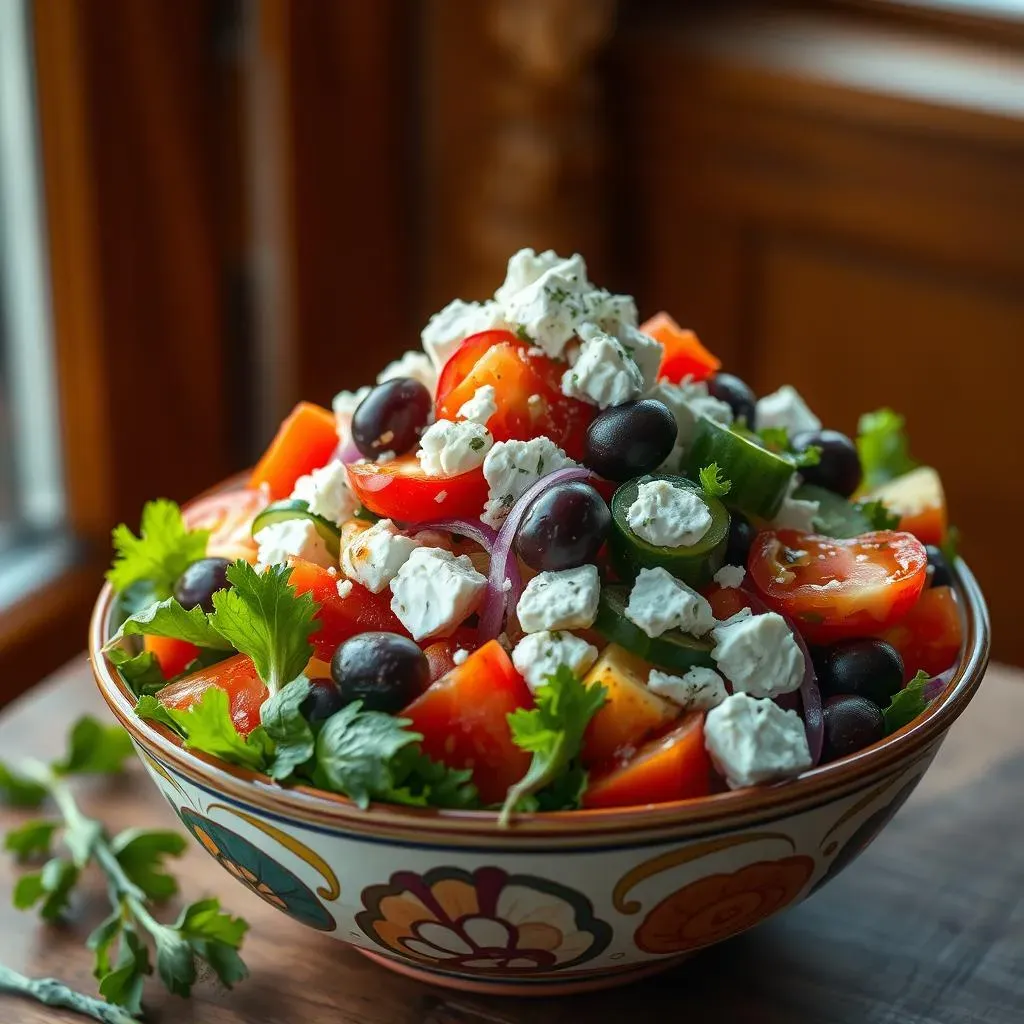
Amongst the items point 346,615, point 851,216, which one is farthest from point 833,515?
point 851,216

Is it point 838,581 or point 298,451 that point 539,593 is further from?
point 298,451

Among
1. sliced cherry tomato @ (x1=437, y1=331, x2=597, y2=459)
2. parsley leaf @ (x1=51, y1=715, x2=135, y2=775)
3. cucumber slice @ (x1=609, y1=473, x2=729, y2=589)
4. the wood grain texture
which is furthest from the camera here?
the wood grain texture

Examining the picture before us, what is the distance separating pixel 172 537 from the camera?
1404 mm

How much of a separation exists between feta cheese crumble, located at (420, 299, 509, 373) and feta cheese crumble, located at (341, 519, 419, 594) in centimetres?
20

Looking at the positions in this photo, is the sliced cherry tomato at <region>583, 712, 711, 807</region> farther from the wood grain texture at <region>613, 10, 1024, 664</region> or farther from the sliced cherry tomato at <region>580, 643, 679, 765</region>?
the wood grain texture at <region>613, 10, 1024, 664</region>

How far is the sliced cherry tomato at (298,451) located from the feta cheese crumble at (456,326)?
5.5 inches

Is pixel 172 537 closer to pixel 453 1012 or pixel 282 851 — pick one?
pixel 282 851

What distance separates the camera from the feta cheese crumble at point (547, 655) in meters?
1.14

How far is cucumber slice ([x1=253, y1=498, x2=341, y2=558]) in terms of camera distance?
4.31 feet

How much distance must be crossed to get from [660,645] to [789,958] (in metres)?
0.37

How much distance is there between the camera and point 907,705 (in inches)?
47.2

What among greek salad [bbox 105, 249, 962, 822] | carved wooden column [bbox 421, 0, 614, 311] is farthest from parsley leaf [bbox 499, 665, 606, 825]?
carved wooden column [bbox 421, 0, 614, 311]

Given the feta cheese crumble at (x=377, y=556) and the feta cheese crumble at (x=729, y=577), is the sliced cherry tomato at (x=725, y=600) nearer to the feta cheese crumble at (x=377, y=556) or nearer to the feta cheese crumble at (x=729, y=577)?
the feta cheese crumble at (x=729, y=577)

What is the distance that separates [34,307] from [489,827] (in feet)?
6.24
